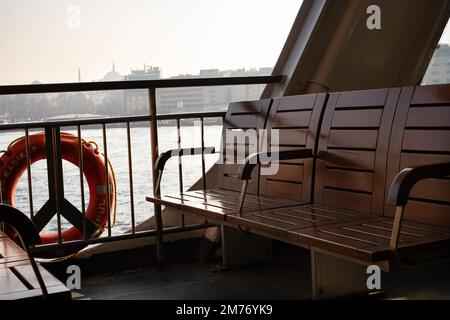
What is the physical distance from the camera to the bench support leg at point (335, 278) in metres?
2.54

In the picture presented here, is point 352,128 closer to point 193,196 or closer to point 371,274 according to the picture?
point 371,274

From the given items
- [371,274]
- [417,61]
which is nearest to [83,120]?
[371,274]

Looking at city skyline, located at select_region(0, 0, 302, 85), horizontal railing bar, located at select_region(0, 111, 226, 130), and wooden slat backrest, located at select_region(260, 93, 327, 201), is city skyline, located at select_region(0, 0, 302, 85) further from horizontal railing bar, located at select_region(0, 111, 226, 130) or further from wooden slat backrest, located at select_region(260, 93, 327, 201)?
wooden slat backrest, located at select_region(260, 93, 327, 201)

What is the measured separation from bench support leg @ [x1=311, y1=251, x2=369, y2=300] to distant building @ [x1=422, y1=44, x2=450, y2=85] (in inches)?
76.5

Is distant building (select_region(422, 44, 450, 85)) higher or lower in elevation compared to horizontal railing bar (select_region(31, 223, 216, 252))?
higher

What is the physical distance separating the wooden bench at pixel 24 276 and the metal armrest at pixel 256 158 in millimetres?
976

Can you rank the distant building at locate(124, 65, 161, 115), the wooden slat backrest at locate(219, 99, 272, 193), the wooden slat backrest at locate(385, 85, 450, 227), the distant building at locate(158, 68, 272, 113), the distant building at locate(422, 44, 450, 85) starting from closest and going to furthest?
the wooden slat backrest at locate(385, 85, 450, 227)
the wooden slat backrest at locate(219, 99, 272, 193)
the distant building at locate(124, 65, 161, 115)
the distant building at locate(158, 68, 272, 113)
the distant building at locate(422, 44, 450, 85)

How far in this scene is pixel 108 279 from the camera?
3.28 meters

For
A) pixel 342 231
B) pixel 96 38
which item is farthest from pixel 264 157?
pixel 96 38

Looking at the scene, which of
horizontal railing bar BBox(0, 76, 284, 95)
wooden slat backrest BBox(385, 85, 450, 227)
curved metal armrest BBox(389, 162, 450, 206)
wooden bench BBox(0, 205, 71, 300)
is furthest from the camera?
horizontal railing bar BBox(0, 76, 284, 95)

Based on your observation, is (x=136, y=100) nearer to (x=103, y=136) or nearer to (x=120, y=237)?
(x=103, y=136)

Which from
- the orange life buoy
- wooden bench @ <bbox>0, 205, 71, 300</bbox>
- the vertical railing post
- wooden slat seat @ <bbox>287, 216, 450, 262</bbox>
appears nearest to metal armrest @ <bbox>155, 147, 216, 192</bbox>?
the vertical railing post

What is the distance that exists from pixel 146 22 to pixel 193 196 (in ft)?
37.4

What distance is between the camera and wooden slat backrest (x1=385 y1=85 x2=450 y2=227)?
215 cm
